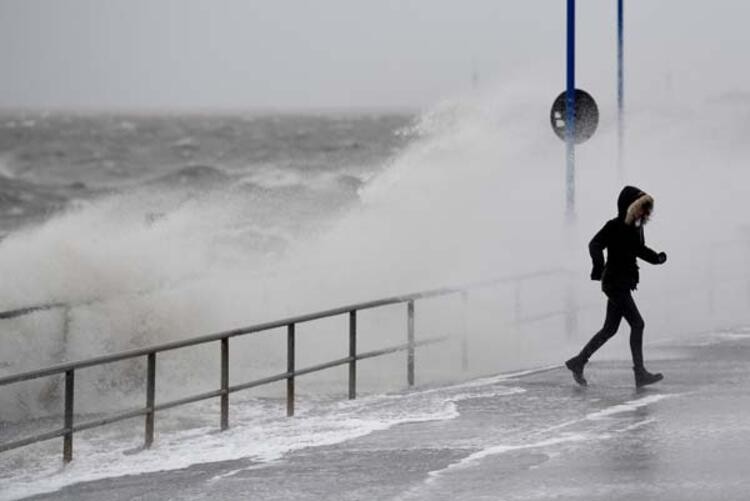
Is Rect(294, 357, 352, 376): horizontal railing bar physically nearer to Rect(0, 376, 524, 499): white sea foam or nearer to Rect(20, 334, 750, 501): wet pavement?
Rect(0, 376, 524, 499): white sea foam

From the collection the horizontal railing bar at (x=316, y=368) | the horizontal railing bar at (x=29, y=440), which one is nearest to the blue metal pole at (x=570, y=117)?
the horizontal railing bar at (x=316, y=368)

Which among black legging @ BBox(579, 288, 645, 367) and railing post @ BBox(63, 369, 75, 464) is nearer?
railing post @ BBox(63, 369, 75, 464)

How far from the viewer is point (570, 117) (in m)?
19.2

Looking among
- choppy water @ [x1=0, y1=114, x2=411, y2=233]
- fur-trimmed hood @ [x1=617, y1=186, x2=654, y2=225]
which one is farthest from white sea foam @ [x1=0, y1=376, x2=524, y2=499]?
choppy water @ [x1=0, y1=114, x2=411, y2=233]

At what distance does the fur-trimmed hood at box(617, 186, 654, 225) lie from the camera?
1340 centimetres

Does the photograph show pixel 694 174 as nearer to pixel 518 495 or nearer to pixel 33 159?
pixel 518 495

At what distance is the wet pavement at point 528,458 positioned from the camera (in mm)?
9570

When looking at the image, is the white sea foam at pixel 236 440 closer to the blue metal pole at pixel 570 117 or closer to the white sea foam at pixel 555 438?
the white sea foam at pixel 555 438

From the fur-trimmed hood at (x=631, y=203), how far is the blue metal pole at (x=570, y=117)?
5.66 m

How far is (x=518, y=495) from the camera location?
931 centimetres

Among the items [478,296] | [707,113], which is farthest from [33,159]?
[478,296]

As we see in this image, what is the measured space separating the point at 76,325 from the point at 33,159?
75464 mm

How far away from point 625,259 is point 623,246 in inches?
5.1

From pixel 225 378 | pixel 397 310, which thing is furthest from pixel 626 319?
pixel 397 310
